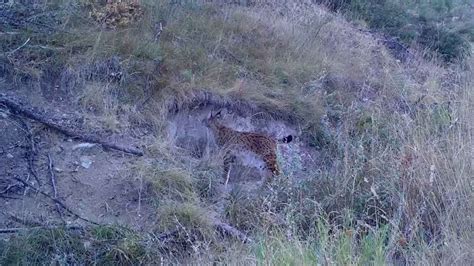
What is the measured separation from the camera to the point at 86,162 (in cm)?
522

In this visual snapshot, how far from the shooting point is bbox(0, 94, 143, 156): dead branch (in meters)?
5.29

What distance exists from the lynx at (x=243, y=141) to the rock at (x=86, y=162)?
4.23ft

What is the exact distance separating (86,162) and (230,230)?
53.6 inches

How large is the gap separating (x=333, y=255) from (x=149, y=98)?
2759 mm

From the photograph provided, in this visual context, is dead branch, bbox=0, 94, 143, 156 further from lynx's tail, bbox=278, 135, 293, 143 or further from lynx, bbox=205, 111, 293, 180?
lynx's tail, bbox=278, 135, 293, 143

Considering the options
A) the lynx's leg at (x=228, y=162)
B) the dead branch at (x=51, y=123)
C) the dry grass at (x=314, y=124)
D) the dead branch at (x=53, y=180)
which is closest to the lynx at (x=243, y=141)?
the lynx's leg at (x=228, y=162)

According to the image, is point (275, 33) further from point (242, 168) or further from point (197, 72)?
point (242, 168)

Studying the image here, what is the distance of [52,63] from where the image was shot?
227 inches

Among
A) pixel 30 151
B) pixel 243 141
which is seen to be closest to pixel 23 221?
pixel 30 151

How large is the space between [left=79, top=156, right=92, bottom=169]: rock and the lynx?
1.29 metres

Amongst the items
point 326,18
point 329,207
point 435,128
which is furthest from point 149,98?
point 326,18

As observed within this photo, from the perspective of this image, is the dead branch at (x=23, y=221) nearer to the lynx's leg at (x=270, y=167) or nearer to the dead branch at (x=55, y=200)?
the dead branch at (x=55, y=200)

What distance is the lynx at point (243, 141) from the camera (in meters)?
5.98

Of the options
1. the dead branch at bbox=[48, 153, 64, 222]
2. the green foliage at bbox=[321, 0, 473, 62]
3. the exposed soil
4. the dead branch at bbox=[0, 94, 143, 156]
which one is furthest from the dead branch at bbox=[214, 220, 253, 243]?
the green foliage at bbox=[321, 0, 473, 62]
